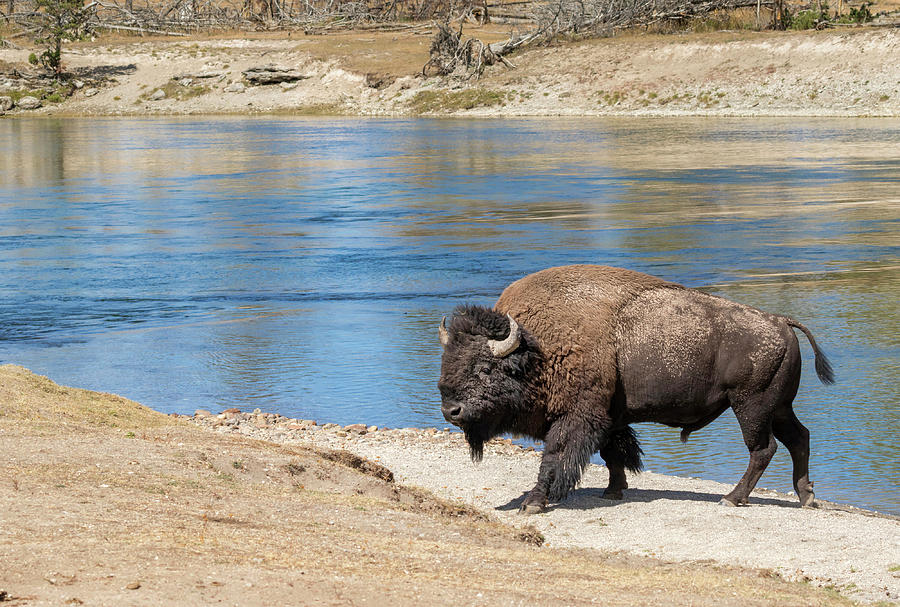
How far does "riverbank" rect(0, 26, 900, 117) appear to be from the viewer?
202 feet

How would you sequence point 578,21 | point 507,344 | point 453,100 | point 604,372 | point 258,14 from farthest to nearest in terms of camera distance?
point 258,14, point 578,21, point 453,100, point 604,372, point 507,344

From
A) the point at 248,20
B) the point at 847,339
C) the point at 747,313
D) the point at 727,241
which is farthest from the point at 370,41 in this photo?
the point at 747,313

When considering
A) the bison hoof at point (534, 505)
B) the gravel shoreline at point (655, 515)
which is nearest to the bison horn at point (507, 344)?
the bison hoof at point (534, 505)

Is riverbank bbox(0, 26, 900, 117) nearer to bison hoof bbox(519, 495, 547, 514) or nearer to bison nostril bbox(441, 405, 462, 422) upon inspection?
bison hoof bbox(519, 495, 547, 514)

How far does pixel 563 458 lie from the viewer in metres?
8.70

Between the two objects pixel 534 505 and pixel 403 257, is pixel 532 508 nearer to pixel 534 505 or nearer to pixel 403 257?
pixel 534 505

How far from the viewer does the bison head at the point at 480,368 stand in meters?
8.45

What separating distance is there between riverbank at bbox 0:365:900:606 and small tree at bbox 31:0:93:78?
85.7 m

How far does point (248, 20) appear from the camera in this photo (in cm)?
10375

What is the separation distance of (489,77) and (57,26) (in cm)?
3749

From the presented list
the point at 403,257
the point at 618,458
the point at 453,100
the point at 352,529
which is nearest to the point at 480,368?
the point at 618,458

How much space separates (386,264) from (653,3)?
63.4 meters

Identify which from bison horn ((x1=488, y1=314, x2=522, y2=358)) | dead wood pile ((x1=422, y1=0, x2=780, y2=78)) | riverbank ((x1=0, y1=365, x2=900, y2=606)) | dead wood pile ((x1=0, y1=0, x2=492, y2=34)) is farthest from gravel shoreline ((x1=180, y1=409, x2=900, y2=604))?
dead wood pile ((x1=0, y1=0, x2=492, y2=34))

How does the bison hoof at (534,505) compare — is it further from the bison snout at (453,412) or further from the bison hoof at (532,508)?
the bison snout at (453,412)
